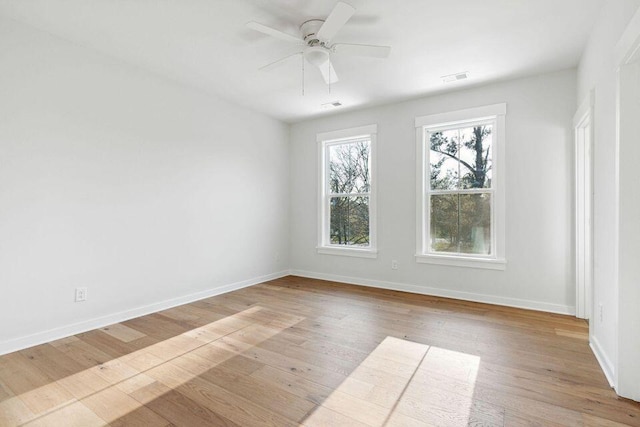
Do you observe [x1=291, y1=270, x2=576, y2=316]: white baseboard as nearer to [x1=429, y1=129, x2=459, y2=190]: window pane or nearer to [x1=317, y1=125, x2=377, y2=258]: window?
[x1=317, y1=125, x2=377, y2=258]: window

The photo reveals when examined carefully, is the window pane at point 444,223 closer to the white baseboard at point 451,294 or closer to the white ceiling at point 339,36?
the white baseboard at point 451,294

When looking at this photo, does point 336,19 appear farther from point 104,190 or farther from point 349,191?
point 349,191

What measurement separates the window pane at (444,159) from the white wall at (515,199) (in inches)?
10.7

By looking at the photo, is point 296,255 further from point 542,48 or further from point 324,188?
point 542,48

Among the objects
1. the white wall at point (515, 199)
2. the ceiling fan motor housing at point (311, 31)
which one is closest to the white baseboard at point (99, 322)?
the white wall at point (515, 199)

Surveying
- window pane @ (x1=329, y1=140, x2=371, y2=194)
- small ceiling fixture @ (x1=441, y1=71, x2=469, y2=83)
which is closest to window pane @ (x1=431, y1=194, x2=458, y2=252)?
window pane @ (x1=329, y1=140, x2=371, y2=194)

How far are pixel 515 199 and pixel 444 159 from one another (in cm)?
101

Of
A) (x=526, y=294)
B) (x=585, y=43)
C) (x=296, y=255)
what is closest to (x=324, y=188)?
(x=296, y=255)

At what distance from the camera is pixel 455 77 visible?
3689 mm

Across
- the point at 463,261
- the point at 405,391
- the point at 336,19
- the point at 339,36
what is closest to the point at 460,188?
the point at 463,261

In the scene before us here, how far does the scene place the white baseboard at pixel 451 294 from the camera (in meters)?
3.60

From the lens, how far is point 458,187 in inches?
A: 167

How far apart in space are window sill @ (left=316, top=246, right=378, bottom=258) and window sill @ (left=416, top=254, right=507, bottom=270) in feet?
2.30

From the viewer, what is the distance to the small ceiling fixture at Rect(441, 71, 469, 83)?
3.61 metres
